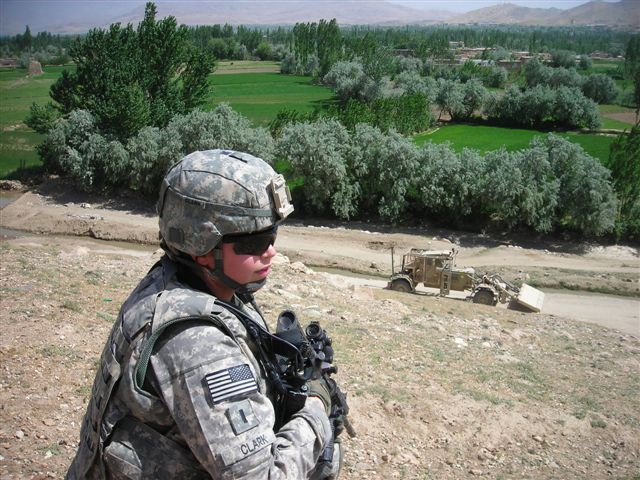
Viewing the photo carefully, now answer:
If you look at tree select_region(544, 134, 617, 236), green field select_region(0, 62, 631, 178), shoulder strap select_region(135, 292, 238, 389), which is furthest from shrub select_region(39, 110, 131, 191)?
shoulder strap select_region(135, 292, 238, 389)

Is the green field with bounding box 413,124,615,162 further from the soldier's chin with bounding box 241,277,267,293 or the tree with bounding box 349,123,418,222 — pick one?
the soldier's chin with bounding box 241,277,267,293

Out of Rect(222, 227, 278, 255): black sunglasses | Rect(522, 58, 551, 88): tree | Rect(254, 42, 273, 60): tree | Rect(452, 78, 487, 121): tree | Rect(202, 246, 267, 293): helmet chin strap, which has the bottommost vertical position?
Rect(452, 78, 487, 121): tree

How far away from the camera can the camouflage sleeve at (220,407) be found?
112 inches

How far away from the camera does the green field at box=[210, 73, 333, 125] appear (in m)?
70.2

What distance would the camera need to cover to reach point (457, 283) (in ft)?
76.0

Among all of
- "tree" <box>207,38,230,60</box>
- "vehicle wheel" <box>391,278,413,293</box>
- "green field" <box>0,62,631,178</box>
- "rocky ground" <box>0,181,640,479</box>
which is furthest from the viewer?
"tree" <box>207,38,230,60</box>

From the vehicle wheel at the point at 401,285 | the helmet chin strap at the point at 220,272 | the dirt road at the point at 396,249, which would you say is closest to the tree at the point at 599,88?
the dirt road at the point at 396,249

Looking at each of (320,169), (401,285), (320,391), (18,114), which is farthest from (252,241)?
(18,114)

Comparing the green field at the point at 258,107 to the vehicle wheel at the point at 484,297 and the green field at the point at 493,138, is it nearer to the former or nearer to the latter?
the green field at the point at 493,138

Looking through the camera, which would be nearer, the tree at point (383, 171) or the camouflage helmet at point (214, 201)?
the camouflage helmet at point (214, 201)

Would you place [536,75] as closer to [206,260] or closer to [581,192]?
[581,192]

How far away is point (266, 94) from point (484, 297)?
222 feet

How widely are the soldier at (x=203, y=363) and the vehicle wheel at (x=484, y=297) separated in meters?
19.7

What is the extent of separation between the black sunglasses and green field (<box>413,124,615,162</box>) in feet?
160
